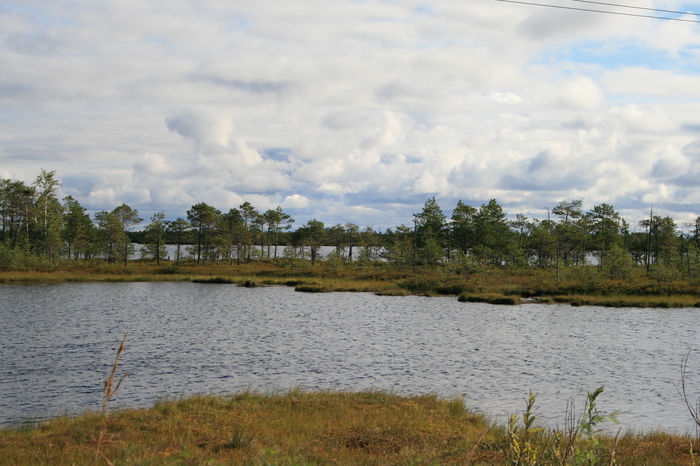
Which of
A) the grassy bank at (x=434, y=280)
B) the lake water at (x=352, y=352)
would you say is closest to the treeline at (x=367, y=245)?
the grassy bank at (x=434, y=280)

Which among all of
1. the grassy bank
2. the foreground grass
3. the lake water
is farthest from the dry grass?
the grassy bank

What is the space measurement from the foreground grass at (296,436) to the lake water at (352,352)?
8.87ft

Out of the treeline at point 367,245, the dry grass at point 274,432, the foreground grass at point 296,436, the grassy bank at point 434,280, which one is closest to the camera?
the foreground grass at point 296,436

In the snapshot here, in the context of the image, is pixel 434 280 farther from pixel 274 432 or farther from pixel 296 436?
pixel 296 436

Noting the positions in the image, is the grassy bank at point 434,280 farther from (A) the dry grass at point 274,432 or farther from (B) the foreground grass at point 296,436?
(B) the foreground grass at point 296,436

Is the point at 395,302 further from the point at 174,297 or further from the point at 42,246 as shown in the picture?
the point at 42,246

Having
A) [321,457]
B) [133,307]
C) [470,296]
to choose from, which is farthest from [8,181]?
[321,457]

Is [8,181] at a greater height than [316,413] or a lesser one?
greater

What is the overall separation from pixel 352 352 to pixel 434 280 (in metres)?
41.5

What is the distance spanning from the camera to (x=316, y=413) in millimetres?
15664

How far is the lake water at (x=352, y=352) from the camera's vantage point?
1955 centimetres

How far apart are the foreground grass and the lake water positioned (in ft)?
8.87

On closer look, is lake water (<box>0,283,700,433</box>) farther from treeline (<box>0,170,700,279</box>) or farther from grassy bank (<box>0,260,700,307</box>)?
treeline (<box>0,170,700,279</box>)

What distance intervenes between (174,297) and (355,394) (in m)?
43.4
